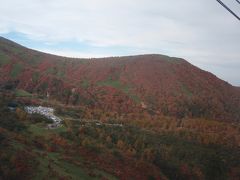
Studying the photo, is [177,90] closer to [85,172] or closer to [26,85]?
[26,85]

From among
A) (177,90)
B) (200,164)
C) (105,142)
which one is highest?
(177,90)

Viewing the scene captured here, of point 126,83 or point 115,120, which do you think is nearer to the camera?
point 115,120

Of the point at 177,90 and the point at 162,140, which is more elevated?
the point at 177,90

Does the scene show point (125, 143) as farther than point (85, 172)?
Yes

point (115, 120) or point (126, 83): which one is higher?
point (126, 83)

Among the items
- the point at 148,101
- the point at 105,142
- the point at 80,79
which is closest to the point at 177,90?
the point at 148,101

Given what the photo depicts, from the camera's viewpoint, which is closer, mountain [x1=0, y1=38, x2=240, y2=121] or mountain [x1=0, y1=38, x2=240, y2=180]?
mountain [x1=0, y1=38, x2=240, y2=180]

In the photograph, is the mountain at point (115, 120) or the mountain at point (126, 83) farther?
the mountain at point (126, 83)

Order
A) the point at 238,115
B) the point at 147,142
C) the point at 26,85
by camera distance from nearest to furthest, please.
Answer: the point at 147,142, the point at 26,85, the point at 238,115
